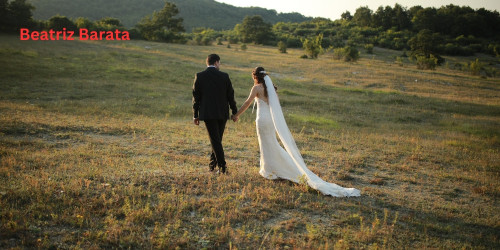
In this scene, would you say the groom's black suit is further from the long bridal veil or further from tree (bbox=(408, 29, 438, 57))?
tree (bbox=(408, 29, 438, 57))

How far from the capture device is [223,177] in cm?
709

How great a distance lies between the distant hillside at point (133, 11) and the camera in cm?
9689

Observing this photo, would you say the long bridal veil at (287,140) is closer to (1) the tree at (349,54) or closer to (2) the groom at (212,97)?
(2) the groom at (212,97)

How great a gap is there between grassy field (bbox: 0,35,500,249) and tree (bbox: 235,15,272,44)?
187 ft

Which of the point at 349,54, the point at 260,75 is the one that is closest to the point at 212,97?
the point at 260,75

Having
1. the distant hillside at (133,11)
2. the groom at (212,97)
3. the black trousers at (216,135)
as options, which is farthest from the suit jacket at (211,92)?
the distant hillside at (133,11)

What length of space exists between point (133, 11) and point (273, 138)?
128 meters

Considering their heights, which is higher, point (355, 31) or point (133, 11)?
point (133, 11)

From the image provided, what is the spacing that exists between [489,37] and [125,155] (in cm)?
10208

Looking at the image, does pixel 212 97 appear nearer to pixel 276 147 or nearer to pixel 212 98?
pixel 212 98

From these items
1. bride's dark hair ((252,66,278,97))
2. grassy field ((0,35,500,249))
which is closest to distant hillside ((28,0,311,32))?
grassy field ((0,35,500,249))

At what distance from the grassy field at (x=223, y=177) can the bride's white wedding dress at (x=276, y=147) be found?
0.37m

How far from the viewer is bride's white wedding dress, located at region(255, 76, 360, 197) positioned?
710cm

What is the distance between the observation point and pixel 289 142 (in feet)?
23.3
